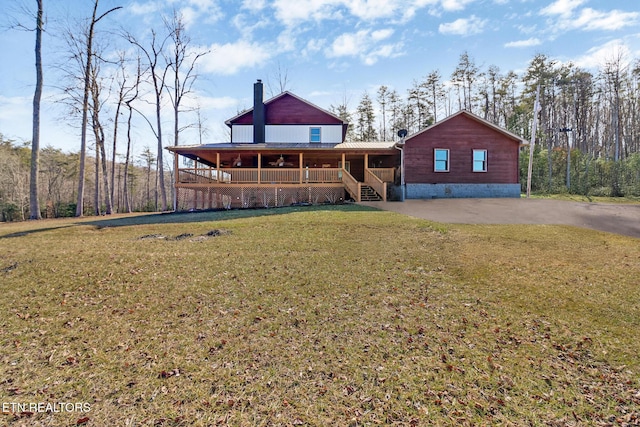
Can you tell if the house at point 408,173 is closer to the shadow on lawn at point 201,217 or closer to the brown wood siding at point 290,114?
the shadow on lawn at point 201,217

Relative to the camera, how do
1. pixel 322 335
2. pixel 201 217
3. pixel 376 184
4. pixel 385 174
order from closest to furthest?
pixel 322 335 → pixel 201 217 → pixel 376 184 → pixel 385 174

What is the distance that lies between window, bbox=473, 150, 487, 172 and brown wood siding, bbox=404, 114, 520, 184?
195mm

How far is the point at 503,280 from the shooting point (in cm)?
578

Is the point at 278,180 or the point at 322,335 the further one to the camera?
the point at 278,180

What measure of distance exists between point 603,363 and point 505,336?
3.17ft

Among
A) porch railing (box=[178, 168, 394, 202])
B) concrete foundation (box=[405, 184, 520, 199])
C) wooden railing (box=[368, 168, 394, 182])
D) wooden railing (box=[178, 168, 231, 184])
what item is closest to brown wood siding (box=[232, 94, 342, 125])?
porch railing (box=[178, 168, 394, 202])

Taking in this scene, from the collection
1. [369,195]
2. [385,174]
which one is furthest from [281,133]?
[369,195]

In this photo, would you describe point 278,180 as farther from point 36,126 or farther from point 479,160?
point 36,126

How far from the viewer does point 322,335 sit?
13.3 feet

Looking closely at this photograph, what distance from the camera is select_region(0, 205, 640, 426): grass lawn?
284cm

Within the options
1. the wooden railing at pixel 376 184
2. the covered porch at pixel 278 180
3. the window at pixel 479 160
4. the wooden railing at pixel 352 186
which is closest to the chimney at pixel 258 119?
the covered porch at pixel 278 180

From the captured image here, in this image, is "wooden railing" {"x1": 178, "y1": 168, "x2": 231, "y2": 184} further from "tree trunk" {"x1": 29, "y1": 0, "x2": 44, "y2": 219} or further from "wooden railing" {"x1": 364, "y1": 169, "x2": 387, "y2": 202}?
"wooden railing" {"x1": 364, "y1": 169, "x2": 387, "y2": 202}

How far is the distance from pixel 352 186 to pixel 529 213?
873 cm

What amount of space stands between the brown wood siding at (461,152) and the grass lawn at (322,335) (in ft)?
36.1
